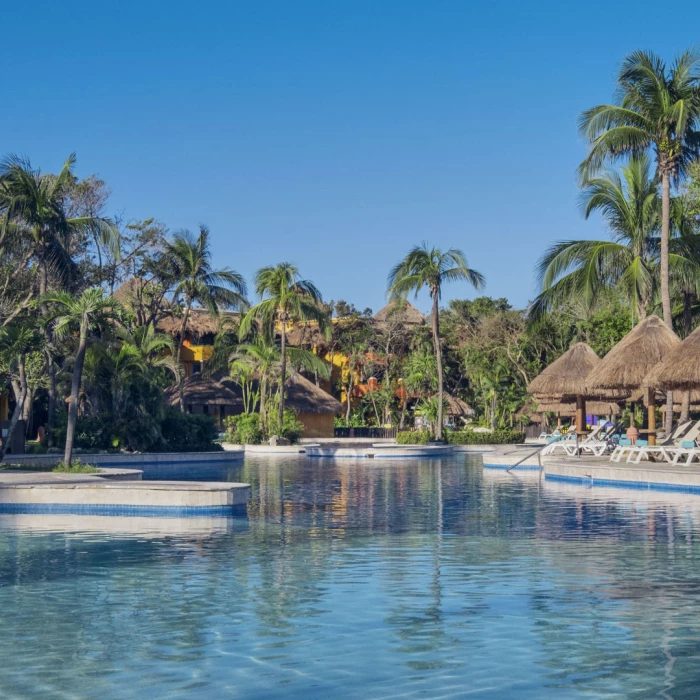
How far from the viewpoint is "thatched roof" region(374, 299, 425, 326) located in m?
57.1

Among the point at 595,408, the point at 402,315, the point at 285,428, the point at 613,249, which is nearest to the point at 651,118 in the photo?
the point at 613,249

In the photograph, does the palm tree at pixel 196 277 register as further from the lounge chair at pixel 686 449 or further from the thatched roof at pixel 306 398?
the lounge chair at pixel 686 449

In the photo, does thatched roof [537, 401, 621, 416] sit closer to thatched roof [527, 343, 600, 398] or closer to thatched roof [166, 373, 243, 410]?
thatched roof [527, 343, 600, 398]

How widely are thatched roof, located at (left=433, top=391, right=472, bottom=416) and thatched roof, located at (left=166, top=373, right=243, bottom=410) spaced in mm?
11902

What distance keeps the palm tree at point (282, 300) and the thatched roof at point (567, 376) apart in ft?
35.3

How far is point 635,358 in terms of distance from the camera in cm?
2380

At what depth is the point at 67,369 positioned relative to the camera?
28500 millimetres

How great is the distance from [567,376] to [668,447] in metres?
9.17

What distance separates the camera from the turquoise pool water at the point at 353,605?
6.34 meters

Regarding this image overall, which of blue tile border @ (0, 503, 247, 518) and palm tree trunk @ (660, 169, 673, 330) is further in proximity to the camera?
palm tree trunk @ (660, 169, 673, 330)

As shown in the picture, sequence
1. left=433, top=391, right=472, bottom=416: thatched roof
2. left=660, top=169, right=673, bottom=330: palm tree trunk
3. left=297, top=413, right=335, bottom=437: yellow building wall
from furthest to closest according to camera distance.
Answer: left=433, top=391, right=472, bottom=416: thatched roof, left=297, top=413, right=335, bottom=437: yellow building wall, left=660, top=169, right=673, bottom=330: palm tree trunk

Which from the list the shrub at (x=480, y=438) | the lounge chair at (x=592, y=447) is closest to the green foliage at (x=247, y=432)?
the shrub at (x=480, y=438)

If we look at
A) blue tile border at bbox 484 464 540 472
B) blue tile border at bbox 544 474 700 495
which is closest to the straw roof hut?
blue tile border at bbox 484 464 540 472

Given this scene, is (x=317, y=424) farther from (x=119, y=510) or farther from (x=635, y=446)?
(x=119, y=510)
